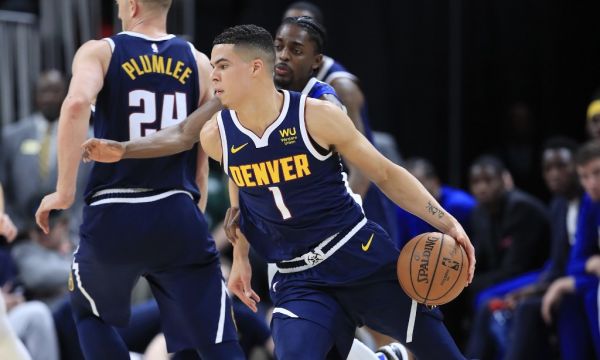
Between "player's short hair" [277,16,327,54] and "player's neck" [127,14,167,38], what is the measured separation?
694 mm

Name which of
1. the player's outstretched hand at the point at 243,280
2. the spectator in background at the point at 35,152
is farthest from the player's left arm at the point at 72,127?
the spectator in background at the point at 35,152

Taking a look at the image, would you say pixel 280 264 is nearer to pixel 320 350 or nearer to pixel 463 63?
pixel 320 350

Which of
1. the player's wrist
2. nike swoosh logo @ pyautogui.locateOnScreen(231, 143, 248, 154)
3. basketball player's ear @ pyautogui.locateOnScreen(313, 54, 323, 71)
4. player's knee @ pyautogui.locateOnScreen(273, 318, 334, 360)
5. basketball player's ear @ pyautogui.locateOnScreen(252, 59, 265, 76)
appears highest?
basketball player's ear @ pyautogui.locateOnScreen(252, 59, 265, 76)

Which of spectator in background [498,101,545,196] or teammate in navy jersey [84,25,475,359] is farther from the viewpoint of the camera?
spectator in background [498,101,545,196]

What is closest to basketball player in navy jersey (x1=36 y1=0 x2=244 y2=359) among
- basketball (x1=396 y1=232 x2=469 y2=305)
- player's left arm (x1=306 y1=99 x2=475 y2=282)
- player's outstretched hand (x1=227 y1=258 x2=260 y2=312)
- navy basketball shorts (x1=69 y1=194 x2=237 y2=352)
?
navy basketball shorts (x1=69 y1=194 x2=237 y2=352)

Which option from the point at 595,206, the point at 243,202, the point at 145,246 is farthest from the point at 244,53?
the point at 595,206

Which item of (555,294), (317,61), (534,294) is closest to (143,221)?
(317,61)

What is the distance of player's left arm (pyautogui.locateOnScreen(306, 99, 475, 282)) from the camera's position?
484 centimetres

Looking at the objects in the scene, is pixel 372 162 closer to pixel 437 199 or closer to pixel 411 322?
pixel 411 322

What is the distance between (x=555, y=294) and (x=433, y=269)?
338 centimetres

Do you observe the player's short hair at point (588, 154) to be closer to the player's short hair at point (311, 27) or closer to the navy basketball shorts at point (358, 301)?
the player's short hair at point (311, 27)

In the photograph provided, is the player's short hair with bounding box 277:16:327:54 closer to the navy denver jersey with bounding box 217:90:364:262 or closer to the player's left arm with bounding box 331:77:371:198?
the player's left arm with bounding box 331:77:371:198

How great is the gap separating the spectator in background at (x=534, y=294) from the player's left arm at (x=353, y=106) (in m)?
2.52

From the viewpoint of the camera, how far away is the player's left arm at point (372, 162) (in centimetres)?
484
